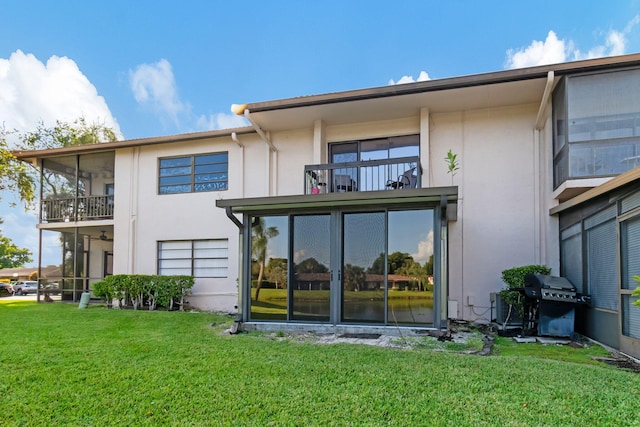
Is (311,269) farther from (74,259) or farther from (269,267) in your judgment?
(74,259)

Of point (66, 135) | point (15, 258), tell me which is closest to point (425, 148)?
point (66, 135)

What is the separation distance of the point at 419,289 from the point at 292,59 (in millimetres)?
14371

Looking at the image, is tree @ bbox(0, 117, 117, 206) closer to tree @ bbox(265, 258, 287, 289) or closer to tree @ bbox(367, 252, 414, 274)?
tree @ bbox(265, 258, 287, 289)

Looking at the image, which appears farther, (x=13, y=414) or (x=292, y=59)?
(x=292, y=59)

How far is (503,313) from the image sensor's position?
827 centimetres

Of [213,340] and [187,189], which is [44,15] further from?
[213,340]

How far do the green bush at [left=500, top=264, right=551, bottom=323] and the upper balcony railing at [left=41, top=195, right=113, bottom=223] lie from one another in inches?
454

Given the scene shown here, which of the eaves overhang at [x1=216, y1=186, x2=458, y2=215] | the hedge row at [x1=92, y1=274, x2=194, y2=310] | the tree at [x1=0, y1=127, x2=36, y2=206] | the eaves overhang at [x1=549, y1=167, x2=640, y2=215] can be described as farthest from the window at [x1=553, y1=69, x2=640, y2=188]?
the tree at [x1=0, y1=127, x2=36, y2=206]

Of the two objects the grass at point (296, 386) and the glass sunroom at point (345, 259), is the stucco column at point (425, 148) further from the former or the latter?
the grass at point (296, 386)

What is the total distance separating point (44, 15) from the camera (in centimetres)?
1557

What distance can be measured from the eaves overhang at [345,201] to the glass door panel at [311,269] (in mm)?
327

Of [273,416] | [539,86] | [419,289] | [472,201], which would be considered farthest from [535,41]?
[273,416]

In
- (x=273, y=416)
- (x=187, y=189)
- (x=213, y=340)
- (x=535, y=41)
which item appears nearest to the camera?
(x=273, y=416)

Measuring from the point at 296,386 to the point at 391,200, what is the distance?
13.4ft
